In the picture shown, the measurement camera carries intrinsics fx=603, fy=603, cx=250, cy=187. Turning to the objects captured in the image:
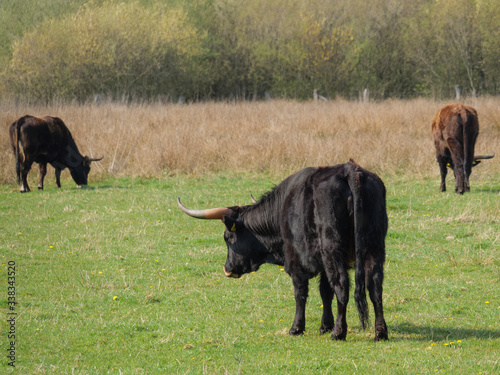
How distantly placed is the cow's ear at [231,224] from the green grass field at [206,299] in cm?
98

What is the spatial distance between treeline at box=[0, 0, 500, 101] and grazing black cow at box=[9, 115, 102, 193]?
53.3 ft

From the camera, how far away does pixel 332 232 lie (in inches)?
226

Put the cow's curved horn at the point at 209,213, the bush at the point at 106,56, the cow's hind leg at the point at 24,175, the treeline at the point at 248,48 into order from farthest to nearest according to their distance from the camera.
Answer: the treeline at the point at 248,48 < the bush at the point at 106,56 < the cow's hind leg at the point at 24,175 < the cow's curved horn at the point at 209,213

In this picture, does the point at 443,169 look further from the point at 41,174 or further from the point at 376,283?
the point at 41,174

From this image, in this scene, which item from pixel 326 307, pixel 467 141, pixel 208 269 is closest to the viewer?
pixel 326 307

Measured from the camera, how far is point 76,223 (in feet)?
39.5

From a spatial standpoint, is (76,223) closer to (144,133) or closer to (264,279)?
(264,279)

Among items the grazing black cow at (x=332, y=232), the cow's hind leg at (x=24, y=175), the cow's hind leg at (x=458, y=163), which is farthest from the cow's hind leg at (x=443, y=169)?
the cow's hind leg at (x=24, y=175)

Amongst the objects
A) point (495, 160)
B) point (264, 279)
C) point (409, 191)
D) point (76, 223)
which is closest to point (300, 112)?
point (495, 160)

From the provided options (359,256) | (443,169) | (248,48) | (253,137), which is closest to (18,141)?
(253,137)

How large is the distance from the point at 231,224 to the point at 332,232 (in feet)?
4.79

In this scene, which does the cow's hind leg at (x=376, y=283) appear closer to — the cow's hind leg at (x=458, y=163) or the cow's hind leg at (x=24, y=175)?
the cow's hind leg at (x=458, y=163)

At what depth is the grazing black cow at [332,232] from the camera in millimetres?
5621

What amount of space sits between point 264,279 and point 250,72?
119 ft
